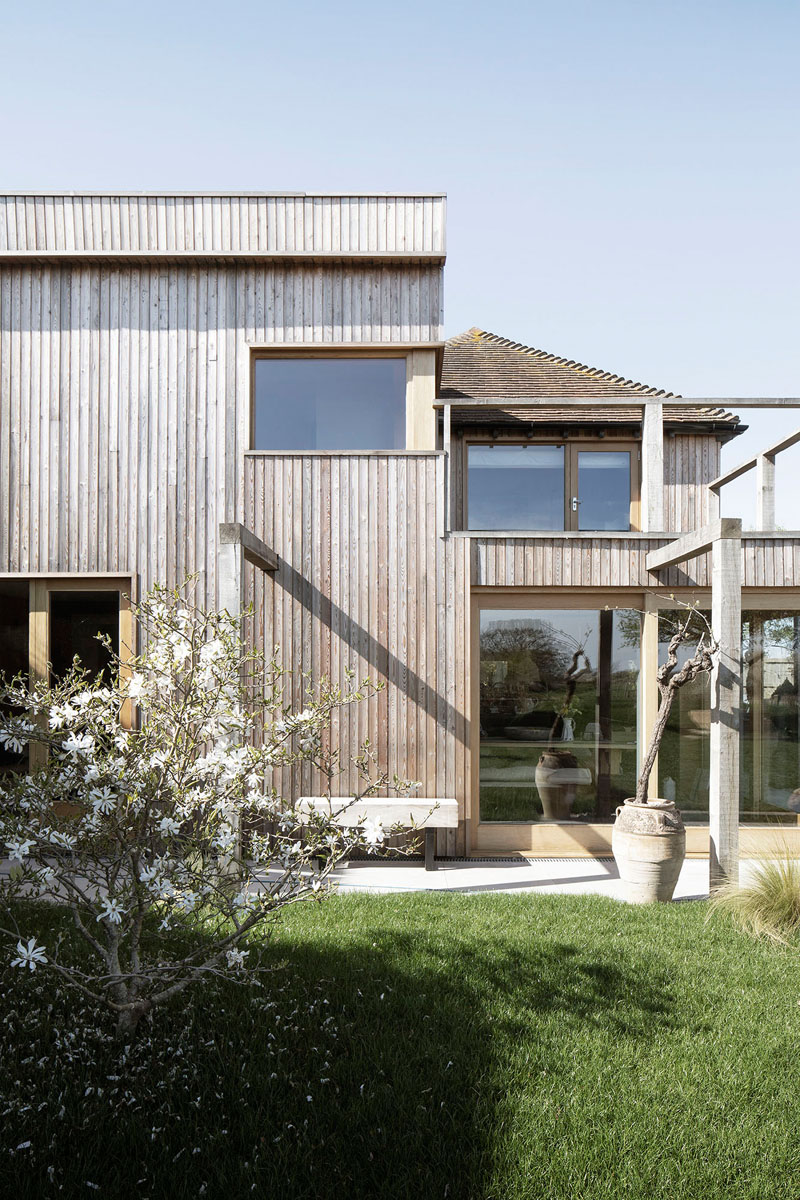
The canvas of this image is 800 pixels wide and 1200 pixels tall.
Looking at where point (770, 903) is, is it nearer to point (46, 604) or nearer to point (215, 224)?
point (46, 604)

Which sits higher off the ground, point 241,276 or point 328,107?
point 328,107

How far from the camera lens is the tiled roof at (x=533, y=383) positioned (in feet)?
28.5

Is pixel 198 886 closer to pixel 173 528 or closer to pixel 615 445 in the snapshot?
pixel 173 528

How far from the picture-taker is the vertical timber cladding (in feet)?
22.0

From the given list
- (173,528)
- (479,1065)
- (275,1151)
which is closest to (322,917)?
(479,1065)

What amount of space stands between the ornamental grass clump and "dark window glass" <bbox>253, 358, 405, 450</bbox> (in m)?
4.88

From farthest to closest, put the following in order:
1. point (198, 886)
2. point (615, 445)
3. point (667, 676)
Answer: point (615, 445), point (667, 676), point (198, 886)

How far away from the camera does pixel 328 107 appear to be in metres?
6.51

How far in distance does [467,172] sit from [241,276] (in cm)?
265

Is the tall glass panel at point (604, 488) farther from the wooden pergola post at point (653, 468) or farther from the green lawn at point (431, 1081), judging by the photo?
the green lawn at point (431, 1081)

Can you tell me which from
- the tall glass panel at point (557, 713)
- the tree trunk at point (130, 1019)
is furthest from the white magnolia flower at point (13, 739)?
the tall glass panel at point (557, 713)

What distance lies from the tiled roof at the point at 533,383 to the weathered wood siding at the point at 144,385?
68.6 inches

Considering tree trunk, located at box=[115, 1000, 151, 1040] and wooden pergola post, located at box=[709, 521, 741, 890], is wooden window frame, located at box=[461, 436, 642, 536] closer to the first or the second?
wooden pergola post, located at box=[709, 521, 741, 890]

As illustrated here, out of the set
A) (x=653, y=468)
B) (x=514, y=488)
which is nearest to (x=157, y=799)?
(x=653, y=468)
